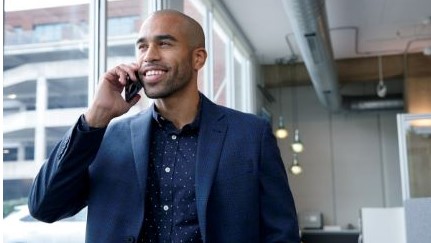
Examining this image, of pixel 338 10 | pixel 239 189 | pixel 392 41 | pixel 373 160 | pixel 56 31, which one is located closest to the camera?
pixel 239 189

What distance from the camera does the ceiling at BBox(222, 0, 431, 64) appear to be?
6.12m

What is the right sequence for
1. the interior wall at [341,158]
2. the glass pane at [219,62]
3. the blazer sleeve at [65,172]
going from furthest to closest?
the interior wall at [341,158] < the glass pane at [219,62] < the blazer sleeve at [65,172]

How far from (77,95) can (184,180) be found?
175 centimetres

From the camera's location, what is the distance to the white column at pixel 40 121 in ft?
7.96

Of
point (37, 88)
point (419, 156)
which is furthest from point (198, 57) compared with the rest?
point (419, 156)

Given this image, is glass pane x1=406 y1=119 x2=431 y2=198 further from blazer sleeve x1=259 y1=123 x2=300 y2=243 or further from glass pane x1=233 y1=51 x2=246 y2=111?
blazer sleeve x1=259 y1=123 x2=300 y2=243

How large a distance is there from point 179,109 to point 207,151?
15 centimetres

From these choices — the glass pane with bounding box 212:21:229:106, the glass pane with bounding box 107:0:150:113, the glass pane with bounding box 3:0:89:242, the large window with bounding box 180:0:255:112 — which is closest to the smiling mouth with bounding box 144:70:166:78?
the glass pane with bounding box 3:0:89:242

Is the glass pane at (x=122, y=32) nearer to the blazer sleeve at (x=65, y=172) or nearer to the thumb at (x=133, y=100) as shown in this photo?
the thumb at (x=133, y=100)

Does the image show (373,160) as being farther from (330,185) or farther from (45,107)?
(45,107)

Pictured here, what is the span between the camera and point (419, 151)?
684 cm

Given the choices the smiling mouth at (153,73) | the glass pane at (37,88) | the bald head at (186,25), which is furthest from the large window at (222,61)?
the smiling mouth at (153,73)

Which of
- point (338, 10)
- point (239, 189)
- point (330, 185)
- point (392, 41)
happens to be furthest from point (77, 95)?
point (330, 185)

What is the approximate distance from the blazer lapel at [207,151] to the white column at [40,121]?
4.18ft
